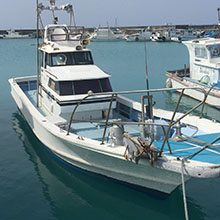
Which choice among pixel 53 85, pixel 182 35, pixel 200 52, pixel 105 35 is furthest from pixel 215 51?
pixel 105 35

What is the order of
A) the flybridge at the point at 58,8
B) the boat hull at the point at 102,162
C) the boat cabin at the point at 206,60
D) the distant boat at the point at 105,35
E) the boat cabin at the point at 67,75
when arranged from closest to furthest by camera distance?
the boat hull at the point at 102,162 → the boat cabin at the point at 67,75 → the flybridge at the point at 58,8 → the boat cabin at the point at 206,60 → the distant boat at the point at 105,35

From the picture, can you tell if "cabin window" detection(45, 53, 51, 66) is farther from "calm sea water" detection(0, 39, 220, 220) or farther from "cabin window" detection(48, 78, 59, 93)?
"calm sea water" detection(0, 39, 220, 220)

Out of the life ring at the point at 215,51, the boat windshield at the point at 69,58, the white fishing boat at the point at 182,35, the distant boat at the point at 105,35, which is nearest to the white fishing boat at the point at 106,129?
the boat windshield at the point at 69,58

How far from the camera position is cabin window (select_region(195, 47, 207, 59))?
20222 mm

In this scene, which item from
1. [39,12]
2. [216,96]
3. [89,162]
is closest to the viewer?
[89,162]

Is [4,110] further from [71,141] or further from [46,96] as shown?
[71,141]

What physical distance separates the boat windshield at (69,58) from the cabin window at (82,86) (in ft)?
4.67

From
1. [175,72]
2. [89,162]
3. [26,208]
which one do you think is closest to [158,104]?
[175,72]

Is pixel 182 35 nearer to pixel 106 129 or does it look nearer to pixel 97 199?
pixel 106 129

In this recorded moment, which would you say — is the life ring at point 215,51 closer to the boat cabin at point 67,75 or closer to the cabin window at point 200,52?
the cabin window at point 200,52

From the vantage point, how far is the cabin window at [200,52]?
66.3ft

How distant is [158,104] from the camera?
65.5ft

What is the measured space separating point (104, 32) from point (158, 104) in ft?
232

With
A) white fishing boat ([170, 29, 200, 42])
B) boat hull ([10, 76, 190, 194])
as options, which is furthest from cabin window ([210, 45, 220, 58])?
white fishing boat ([170, 29, 200, 42])
